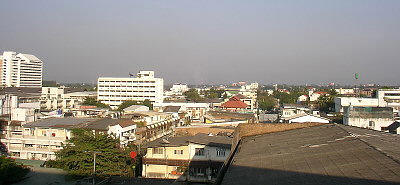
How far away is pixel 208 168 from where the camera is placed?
17.7 metres

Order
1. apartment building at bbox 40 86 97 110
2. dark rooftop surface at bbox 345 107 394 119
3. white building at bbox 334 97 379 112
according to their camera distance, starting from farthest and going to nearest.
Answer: apartment building at bbox 40 86 97 110 → white building at bbox 334 97 379 112 → dark rooftop surface at bbox 345 107 394 119

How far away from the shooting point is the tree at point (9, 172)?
534 inches

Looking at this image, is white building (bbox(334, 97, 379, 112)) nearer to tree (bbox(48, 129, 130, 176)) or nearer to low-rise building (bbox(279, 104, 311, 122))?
low-rise building (bbox(279, 104, 311, 122))

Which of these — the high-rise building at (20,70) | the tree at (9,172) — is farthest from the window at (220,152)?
the high-rise building at (20,70)

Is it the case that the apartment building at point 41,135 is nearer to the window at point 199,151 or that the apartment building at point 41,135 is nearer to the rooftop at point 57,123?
the rooftop at point 57,123

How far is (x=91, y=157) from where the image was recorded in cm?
1570

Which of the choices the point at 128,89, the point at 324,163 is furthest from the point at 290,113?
the point at 128,89

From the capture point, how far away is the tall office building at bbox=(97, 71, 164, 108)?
67.1 meters

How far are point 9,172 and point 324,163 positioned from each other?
12.7 m

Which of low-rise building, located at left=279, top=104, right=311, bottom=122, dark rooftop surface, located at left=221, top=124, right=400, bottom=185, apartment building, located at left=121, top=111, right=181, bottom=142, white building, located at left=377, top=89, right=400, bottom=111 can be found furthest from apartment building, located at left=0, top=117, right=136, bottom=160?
white building, located at left=377, top=89, right=400, bottom=111

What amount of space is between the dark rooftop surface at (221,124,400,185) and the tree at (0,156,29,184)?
1011cm

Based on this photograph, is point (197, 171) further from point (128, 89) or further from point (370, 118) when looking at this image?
point (128, 89)

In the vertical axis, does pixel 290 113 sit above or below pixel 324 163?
below

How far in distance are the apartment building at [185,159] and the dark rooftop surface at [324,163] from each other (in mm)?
8893
